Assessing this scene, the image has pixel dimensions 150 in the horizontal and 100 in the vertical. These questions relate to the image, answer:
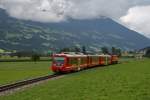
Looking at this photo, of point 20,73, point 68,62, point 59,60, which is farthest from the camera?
point 20,73

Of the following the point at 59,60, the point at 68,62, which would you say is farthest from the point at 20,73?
the point at 68,62

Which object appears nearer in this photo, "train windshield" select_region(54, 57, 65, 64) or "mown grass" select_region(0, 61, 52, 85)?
"mown grass" select_region(0, 61, 52, 85)

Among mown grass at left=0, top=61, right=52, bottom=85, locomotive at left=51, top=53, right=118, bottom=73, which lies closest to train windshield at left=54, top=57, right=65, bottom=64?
locomotive at left=51, top=53, right=118, bottom=73

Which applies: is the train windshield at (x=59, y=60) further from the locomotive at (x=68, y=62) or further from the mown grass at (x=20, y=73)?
the mown grass at (x=20, y=73)

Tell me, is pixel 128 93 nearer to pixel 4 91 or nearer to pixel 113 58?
pixel 4 91

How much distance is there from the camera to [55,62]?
60.9 metres

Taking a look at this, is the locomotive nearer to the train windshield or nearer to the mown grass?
the train windshield

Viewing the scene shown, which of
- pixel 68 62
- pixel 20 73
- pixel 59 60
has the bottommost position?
pixel 20 73

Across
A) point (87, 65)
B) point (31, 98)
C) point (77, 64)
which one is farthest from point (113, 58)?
point (31, 98)

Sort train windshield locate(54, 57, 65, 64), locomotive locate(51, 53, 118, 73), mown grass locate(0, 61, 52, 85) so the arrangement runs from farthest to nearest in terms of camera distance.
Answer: train windshield locate(54, 57, 65, 64), locomotive locate(51, 53, 118, 73), mown grass locate(0, 61, 52, 85)

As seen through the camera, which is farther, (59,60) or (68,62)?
(59,60)

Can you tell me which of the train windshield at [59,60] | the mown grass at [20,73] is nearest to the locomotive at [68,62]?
the train windshield at [59,60]

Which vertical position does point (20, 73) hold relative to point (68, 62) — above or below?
below

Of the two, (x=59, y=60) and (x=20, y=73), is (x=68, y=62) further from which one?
(x=20, y=73)
